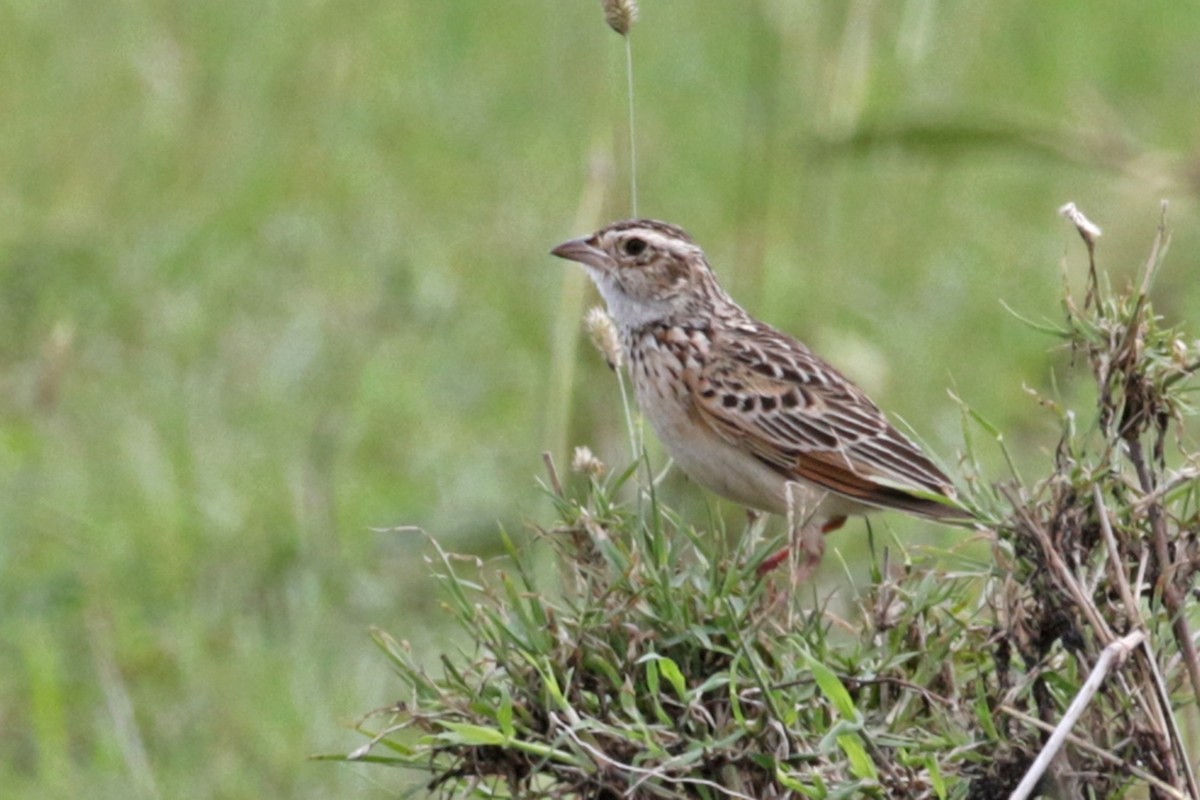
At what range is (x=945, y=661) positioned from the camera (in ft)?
11.7

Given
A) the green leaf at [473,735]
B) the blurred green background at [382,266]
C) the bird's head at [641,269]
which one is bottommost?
the blurred green background at [382,266]

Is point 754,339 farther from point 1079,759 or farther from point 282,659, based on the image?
point 1079,759

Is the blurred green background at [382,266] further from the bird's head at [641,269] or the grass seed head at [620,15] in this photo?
the grass seed head at [620,15]

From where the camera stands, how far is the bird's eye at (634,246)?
22.1 ft

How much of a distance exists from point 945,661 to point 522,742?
619 mm

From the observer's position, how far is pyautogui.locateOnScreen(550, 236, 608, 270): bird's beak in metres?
6.72

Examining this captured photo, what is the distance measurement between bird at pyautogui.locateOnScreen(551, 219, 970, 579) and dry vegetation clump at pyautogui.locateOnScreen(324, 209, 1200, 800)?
1.84 m

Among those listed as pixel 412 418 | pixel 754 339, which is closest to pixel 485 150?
pixel 412 418

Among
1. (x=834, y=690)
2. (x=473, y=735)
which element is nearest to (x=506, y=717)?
(x=473, y=735)

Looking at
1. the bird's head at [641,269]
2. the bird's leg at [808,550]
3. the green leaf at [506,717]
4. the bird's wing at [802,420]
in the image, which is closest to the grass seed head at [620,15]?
the bird's leg at [808,550]

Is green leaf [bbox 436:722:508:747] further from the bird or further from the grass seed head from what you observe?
the bird

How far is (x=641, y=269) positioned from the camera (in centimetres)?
678

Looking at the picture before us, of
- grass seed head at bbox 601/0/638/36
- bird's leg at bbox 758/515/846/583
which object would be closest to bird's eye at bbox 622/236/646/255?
bird's leg at bbox 758/515/846/583

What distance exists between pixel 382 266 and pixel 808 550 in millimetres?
6145
